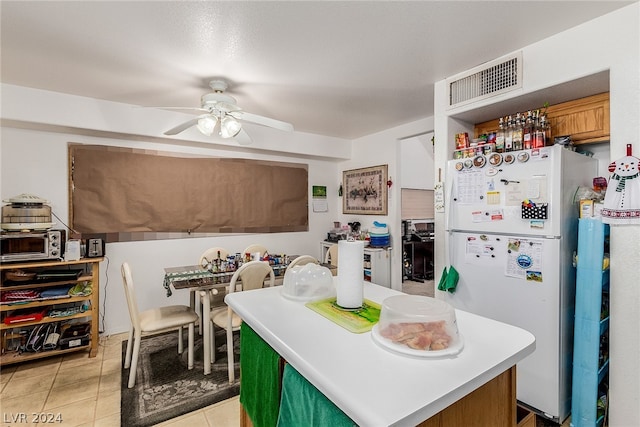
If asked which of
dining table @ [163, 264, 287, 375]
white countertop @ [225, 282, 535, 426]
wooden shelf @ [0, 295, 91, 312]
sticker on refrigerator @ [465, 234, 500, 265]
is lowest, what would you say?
wooden shelf @ [0, 295, 91, 312]

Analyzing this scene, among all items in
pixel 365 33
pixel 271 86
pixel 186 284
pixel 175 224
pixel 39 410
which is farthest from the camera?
pixel 175 224

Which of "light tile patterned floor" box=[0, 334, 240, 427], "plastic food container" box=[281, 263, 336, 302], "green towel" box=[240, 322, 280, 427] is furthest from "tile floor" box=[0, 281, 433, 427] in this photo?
"plastic food container" box=[281, 263, 336, 302]

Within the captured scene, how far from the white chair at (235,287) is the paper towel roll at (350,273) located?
1.29m

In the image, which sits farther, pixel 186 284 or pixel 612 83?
pixel 186 284

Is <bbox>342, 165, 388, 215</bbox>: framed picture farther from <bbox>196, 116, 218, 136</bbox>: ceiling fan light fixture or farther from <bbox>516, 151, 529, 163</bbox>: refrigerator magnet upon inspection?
<bbox>196, 116, 218, 136</bbox>: ceiling fan light fixture

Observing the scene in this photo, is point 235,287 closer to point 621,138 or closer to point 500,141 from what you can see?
point 500,141

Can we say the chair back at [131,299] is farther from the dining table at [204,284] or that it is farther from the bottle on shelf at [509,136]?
the bottle on shelf at [509,136]

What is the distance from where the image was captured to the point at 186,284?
240 cm

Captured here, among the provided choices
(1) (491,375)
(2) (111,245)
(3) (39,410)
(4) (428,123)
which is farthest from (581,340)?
(2) (111,245)

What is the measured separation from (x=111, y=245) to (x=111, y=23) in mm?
2223

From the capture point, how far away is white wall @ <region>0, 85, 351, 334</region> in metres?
2.75

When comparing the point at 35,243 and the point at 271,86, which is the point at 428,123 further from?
the point at 35,243

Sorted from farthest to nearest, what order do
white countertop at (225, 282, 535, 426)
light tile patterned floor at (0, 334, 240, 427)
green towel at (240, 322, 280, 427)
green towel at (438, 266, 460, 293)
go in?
green towel at (438, 266, 460, 293) < light tile patterned floor at (0, 334, 240, 427) < green towel at (240, 322, 280, 427) < white countertop at (225, 282, 535, 426)

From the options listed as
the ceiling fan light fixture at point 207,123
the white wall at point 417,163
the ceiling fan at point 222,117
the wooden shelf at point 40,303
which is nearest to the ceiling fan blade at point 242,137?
the ceiling fan at point 222,117
